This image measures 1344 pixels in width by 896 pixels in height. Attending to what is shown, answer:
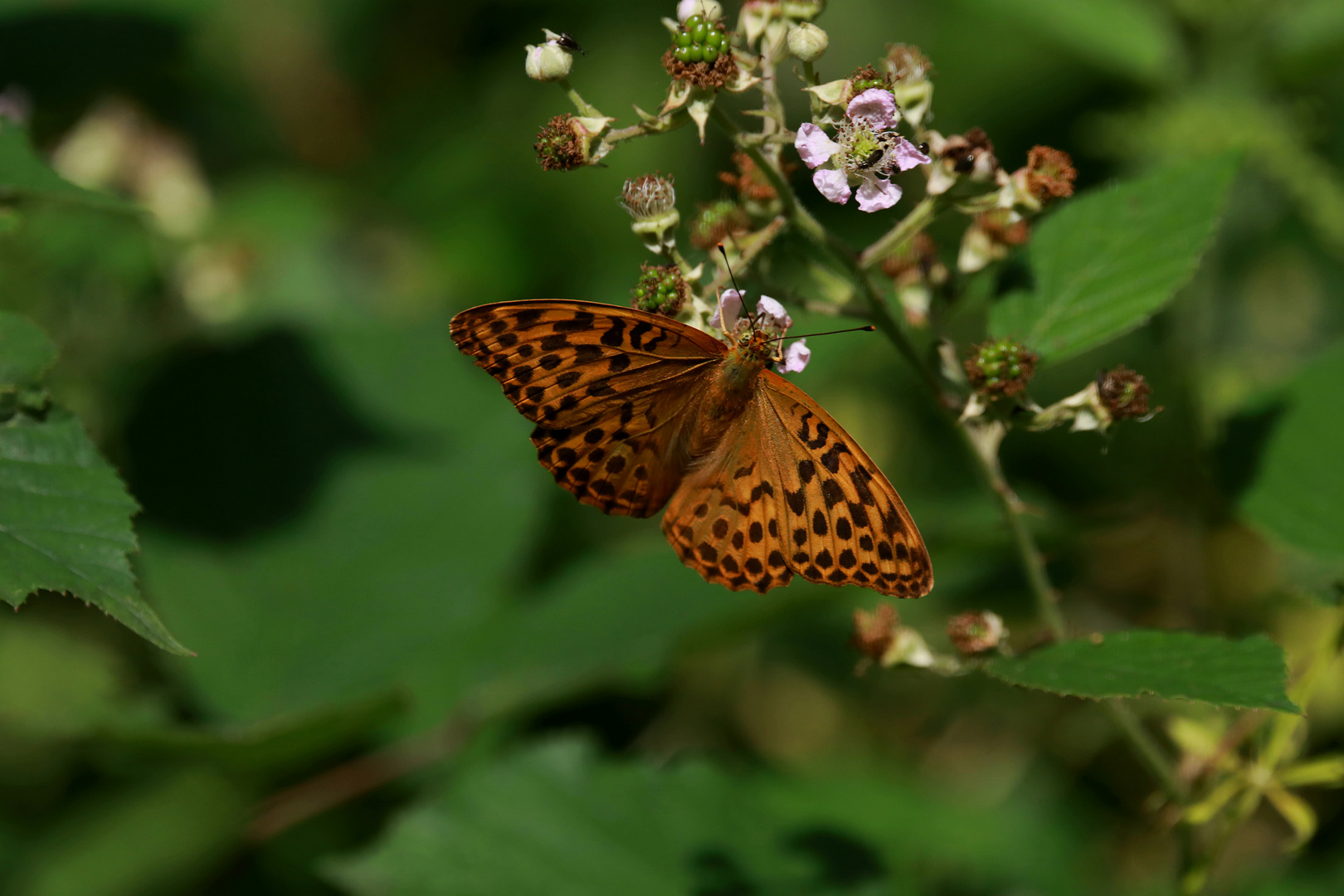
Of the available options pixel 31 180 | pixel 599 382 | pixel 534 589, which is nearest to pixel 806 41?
pixel 599 382

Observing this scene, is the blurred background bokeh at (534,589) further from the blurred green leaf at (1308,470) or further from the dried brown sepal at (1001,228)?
the dried brown sepal at (1001,228)

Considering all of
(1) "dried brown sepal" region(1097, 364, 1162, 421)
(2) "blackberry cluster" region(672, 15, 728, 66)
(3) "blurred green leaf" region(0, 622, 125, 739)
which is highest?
(2) "blackberry cluster" region(672, 15, 728, 66)

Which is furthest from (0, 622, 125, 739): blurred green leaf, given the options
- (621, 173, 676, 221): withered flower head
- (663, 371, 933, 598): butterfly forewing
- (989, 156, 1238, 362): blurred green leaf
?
(989, 156, 1238, 362): blurred green leaf

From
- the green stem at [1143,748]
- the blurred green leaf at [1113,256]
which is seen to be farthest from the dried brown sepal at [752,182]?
the green stem at [1143,748]

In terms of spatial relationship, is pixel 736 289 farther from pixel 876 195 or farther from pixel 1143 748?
pixel 1143 748

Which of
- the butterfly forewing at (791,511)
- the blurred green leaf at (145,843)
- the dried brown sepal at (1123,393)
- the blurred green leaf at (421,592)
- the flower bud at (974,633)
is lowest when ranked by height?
the blurred green leaf at (145,843)

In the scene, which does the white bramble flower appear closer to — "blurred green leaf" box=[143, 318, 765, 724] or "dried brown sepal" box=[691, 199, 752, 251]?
"dried brown sepal" box=[691, 199, 752, 251]

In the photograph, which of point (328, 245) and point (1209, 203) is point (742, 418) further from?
point (328, 245)
